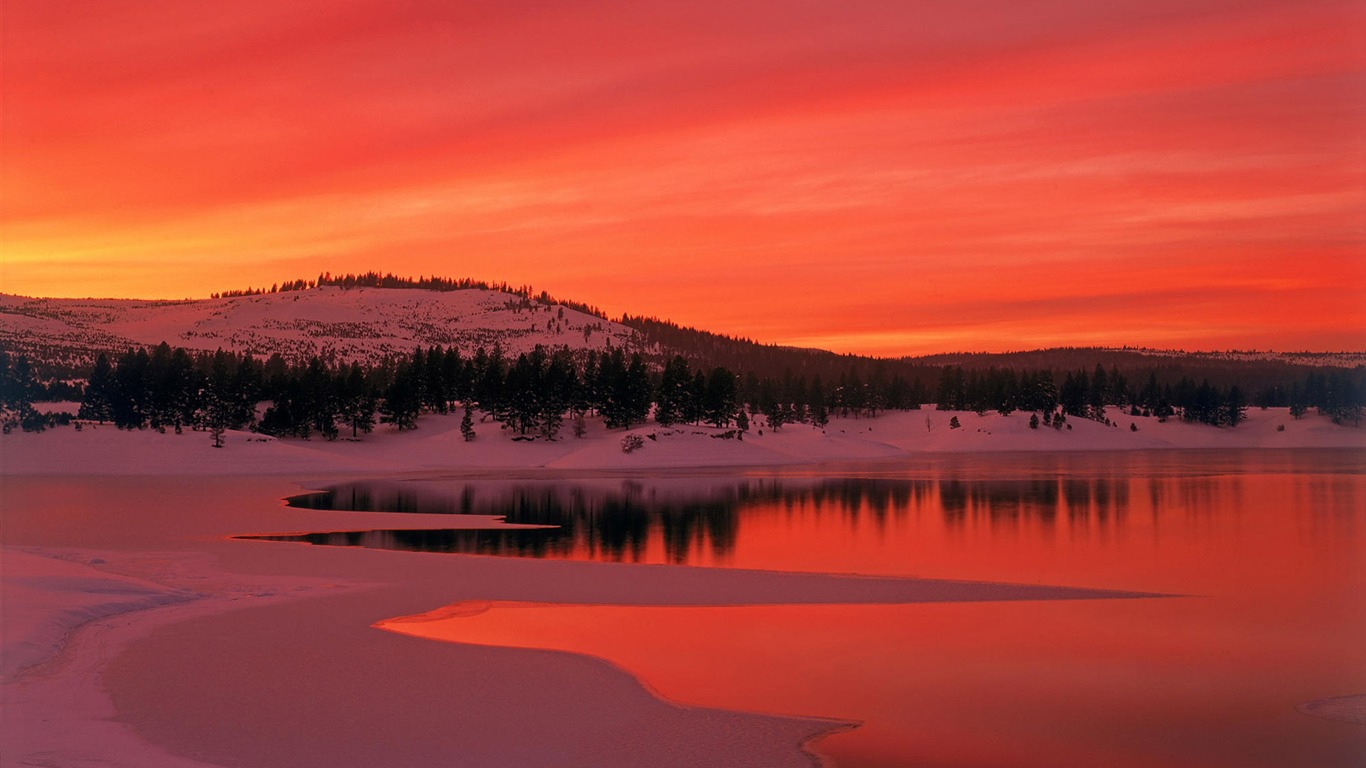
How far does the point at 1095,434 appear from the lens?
545 feet

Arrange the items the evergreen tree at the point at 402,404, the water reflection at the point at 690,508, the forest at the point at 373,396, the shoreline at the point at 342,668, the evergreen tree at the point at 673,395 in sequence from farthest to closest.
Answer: the evergreen tree at the point at 673,395
the evergreen tree at the point at 402,404
the forest at the point at 373,396
the water reflection at the point at 690,508
the shoreline at the point at 342,668

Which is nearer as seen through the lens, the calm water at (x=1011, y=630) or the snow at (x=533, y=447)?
the calm water at (x=1011, y=630)

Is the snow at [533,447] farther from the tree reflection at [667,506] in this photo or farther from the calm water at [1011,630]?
the calm water at [1011,630]

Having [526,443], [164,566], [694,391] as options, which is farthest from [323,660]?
[694,391]

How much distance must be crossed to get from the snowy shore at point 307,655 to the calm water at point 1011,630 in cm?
148

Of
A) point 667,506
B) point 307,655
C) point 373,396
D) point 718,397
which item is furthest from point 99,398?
point 307,655

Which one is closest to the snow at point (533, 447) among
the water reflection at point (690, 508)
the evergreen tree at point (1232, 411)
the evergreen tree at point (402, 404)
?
the evergreen tree at point (402, 404)

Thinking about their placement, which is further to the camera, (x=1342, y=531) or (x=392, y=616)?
(x=1342, y=531)

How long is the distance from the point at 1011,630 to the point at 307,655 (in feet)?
48.2

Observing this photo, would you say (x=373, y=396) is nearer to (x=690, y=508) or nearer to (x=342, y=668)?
(x=690, y=508)

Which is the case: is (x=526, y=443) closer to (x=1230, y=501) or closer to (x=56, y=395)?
(x=56, y=395)

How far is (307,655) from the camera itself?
69.4ft

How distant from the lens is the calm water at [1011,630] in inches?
661

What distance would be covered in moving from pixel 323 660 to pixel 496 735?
19.7 feet
